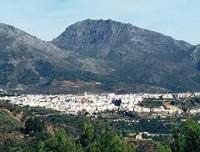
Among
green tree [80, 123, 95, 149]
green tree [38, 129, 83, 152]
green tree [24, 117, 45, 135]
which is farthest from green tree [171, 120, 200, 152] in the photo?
green tree [24, 117, 45, 135]

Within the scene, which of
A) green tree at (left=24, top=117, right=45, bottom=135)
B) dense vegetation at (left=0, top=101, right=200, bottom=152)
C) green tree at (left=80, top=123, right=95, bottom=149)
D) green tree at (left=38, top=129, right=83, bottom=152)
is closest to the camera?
dense vegetation at (left=0, top=101, right=200, bottom=152)

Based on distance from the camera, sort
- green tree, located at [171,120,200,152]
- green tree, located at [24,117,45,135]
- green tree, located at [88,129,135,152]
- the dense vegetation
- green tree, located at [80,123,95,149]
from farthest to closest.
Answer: green tree, located at [24,117,45,135] → green tree, located at [80,123,95,149] → the dense vegetation → green tree, located at [171,120,200,152] → green tree, located at [88,129,135,152]

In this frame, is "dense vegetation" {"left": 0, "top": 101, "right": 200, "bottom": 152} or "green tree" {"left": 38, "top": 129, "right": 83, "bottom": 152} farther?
"green tree" {"left": 38, "top": 129, "right": 83, "bottom": 152}

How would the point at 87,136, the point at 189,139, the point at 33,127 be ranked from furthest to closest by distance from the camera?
1. the point at 33,127
2. the point at 87,136
3. the point at 189,139

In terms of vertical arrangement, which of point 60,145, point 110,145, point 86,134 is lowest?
point 60,145

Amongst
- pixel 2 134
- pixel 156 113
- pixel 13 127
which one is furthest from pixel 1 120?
pixel 156 113

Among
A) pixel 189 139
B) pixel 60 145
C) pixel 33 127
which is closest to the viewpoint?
pixel 189 139

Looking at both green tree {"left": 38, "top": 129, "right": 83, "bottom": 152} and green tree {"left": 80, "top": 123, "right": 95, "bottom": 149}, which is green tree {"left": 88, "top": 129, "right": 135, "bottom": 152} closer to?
green tree {"left": 38, "top": 129, "right": 83, "bottom": 152}

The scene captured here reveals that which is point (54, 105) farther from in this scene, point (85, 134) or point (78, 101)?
point (85, 134)

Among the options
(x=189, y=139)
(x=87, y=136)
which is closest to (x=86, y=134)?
(x=87, y=136)

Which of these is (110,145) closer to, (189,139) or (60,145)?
(60,145)

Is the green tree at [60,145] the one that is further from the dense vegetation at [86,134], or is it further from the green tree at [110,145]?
the green tree at [110,145]
